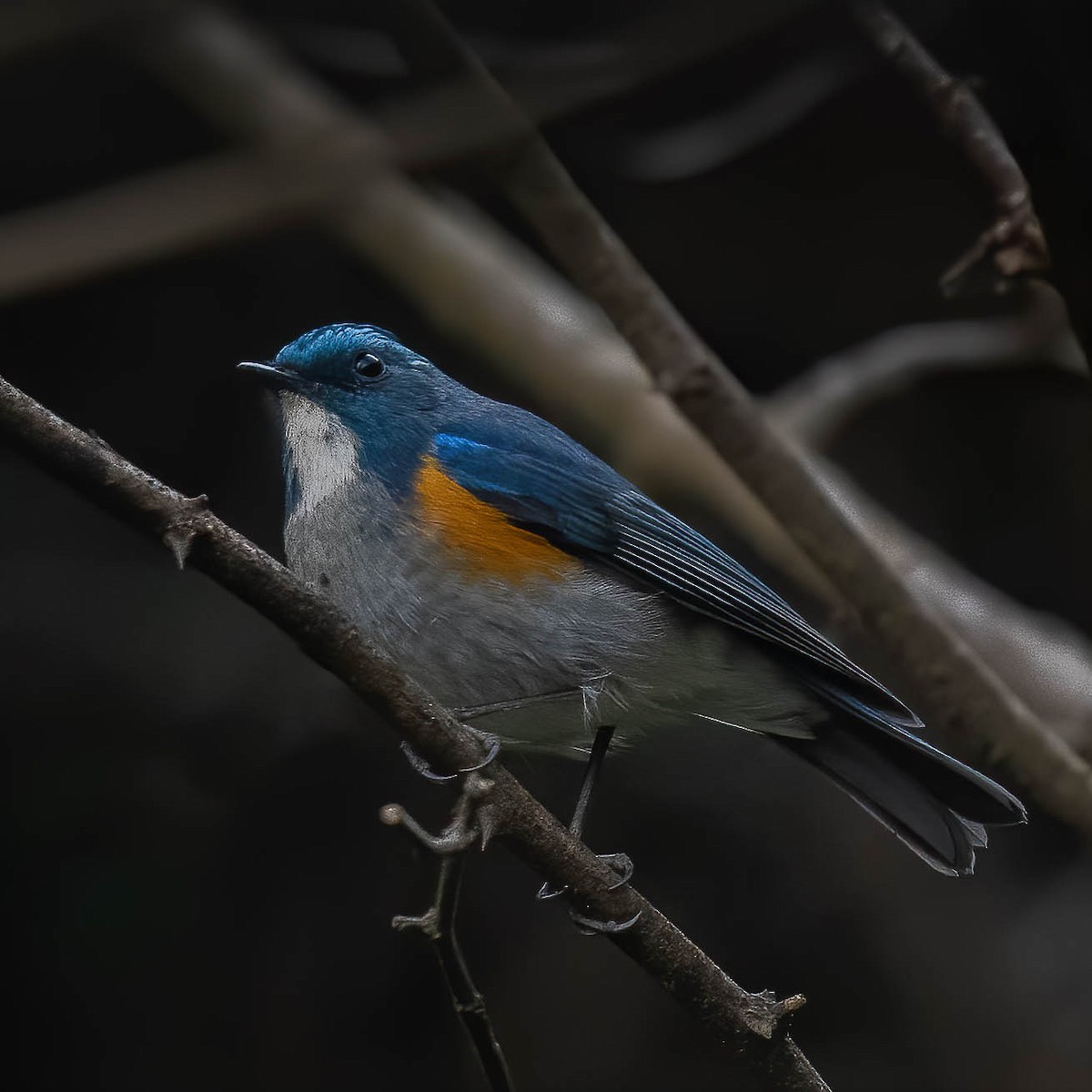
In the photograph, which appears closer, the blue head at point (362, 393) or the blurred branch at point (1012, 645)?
the blue head at point (362, 393)

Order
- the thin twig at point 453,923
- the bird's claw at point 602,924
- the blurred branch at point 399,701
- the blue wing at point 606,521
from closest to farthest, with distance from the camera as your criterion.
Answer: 1. the blurred branch at point 399,701
2. the thin twig at point 453,923
3. the bird's claw at point 602,924
4. the blue wing at point 606,521

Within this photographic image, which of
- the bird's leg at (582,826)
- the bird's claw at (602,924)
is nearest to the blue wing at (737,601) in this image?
the bird's leg at (582,826)

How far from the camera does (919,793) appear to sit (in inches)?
72.8

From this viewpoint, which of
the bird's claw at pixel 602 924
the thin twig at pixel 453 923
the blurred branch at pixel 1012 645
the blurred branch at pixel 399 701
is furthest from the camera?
the blurred branch at pixel 1012 645

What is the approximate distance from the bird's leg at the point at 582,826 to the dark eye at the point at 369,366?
Result: 2.06 feet

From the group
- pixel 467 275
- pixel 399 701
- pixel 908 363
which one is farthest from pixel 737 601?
pixel 467 275

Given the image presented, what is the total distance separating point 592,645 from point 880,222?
11.3 feet

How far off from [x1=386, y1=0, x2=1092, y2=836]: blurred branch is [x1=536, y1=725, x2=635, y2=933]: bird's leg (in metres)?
0.44

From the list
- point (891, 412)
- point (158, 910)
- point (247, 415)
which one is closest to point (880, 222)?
point (891, 412)

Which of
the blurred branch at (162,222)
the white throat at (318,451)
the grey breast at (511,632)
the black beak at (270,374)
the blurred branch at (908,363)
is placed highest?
the blurred branch at (162,222)

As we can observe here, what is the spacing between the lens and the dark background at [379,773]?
118 inches

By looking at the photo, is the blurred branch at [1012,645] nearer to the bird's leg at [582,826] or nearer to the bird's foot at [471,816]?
the bird's leg at [582,826]

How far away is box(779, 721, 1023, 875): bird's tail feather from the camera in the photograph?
5.65ft

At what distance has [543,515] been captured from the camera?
84.7 inches
